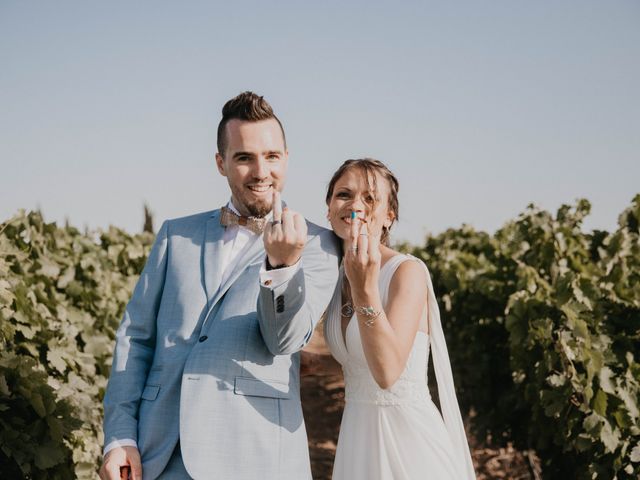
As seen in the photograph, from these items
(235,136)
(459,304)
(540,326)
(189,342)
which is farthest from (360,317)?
(459,304)

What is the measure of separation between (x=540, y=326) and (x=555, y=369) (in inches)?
11.5

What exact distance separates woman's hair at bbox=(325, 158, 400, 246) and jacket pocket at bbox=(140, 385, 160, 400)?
111 cm

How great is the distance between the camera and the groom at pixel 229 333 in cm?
242

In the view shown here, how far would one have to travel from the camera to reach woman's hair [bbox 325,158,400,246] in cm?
303

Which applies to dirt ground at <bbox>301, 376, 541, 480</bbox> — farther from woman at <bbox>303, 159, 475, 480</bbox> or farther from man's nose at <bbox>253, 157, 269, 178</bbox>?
man's nose at <bbox>253, 157, 269, 178</bbox>

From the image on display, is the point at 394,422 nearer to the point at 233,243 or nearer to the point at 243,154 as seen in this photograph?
the point at 233,243

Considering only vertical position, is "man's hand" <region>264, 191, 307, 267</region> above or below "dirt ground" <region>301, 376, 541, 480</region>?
above

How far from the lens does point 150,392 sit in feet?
8.61

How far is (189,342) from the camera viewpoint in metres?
2.62

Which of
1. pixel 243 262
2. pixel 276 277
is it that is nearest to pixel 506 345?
pixel 243 262

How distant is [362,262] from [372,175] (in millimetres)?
653

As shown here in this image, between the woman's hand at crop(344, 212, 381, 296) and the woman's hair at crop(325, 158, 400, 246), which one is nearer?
the woman's hand at crop(344, 212, 381, 296)

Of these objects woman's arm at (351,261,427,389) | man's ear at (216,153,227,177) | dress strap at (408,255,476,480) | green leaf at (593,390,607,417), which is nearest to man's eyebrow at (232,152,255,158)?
man's ear at (216,153,227,177)

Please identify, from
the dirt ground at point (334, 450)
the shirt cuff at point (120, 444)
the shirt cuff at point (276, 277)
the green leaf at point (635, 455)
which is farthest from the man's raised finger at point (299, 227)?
the dirt ground at point (334, 450)
